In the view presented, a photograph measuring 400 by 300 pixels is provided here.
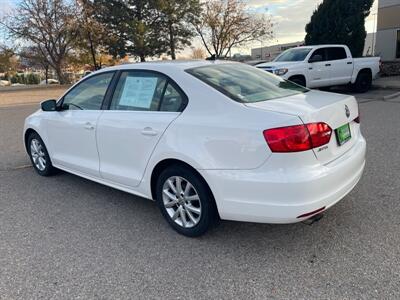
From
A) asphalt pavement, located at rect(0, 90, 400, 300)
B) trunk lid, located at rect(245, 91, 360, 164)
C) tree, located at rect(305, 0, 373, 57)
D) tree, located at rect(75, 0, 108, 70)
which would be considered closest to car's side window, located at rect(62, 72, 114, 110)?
asphalt pavement, located at rect(0, 90, 400, 300)

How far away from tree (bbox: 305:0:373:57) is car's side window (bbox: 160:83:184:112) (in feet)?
50.3

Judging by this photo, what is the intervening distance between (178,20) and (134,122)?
1148 inches

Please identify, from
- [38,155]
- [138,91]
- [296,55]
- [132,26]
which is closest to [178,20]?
[132,26]

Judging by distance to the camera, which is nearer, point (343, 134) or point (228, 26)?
point (343, 134)

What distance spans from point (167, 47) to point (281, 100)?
2946cm

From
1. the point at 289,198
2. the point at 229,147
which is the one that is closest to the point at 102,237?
the point at 229,147

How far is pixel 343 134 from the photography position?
10.6ft

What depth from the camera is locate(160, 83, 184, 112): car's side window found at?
3.41 metres

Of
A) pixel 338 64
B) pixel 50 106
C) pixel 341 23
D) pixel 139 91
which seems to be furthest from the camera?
pixel 341 23

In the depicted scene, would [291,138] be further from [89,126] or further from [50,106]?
[50,106]

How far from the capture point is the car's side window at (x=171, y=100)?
3.41 metres

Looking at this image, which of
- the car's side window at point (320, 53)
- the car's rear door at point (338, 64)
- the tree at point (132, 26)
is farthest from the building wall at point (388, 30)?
the tree at point (132, 26)

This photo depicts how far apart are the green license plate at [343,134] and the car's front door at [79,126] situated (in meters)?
2.50

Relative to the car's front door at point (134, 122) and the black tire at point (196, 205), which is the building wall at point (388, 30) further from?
the black tire at point (196, 205)
